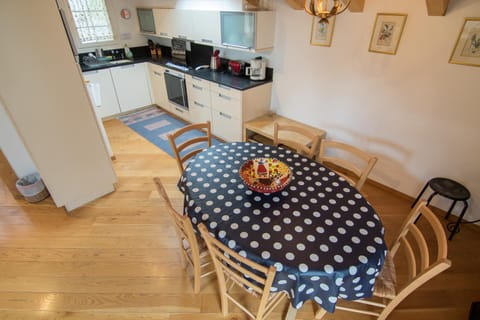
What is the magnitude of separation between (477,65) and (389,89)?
61 centimetres

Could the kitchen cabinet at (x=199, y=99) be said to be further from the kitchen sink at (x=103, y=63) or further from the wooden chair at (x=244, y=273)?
the wooden chair at (x=244, y=273)

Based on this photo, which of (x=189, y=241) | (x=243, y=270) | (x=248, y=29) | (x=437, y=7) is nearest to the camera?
(x=243, y=270)

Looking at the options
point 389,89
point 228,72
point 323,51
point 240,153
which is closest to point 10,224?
point 240,153

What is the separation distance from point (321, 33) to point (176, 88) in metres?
2.33

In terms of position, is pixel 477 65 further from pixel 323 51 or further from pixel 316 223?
pixel 316 223

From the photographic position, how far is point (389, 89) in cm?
235

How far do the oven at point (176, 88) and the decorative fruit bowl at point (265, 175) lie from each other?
2.53m

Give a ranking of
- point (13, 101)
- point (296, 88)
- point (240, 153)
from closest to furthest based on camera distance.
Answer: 1. point (13, 101)
2. point (240, 153)
3. point (296, 88)

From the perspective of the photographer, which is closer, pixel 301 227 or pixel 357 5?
pixel 301 227

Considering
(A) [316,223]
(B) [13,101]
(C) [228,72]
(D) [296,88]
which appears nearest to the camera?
(A) [316,223]

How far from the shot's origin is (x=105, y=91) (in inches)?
158

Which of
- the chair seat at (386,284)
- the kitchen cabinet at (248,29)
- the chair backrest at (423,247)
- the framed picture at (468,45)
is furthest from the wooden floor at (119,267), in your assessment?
the kitchen cabinet at (248,29)

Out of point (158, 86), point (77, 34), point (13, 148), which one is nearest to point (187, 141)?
point (13, 148)

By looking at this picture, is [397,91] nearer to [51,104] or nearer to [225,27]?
[225,27]
